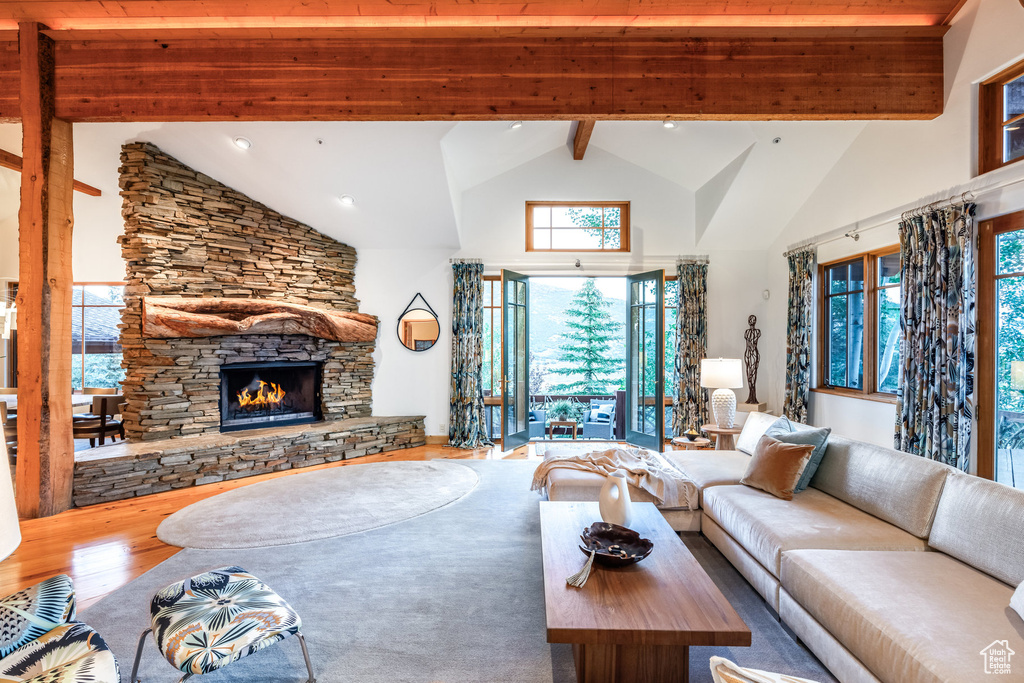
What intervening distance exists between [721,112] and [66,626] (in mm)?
4585

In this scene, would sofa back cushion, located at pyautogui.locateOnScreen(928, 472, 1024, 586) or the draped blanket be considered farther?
the draped blanket

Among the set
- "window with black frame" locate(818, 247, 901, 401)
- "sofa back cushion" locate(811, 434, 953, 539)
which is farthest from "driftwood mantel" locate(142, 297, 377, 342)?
"window with black frame" locate(818, 247, 901, 401)

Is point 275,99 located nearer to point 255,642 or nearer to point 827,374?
point 255,642

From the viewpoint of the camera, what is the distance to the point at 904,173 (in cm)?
420

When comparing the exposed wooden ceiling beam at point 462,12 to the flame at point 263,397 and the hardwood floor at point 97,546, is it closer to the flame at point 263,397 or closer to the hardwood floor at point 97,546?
the flame at point 263,397

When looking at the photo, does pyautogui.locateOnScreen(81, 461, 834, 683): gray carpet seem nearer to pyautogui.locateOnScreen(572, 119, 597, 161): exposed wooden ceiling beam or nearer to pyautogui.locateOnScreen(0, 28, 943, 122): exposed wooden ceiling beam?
pyautogui.locateOnScreen(0, 28, 943, 122): exposed wooden ceiling beam

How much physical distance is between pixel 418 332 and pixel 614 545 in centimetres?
484

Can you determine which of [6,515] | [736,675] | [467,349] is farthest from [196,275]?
[736,675]

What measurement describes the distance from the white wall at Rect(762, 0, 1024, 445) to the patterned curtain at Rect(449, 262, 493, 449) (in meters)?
3.77

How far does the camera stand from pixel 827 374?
5605 millimetres

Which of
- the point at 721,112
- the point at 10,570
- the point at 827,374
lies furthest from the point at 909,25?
the point at 10,570

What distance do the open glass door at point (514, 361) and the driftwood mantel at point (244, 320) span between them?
70.8 inches

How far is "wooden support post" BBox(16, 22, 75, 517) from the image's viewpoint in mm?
3699

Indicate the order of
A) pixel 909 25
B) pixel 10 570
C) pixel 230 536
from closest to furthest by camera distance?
pixel 10 570 → pixel 230 536 → pixel 909 25
